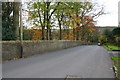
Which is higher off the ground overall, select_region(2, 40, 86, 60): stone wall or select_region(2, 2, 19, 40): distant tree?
select_region(2, 2, 19, 40): distant tree

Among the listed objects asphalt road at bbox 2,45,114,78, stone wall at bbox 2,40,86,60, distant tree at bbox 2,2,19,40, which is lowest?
asphalt road at bbox 2,45,114,78

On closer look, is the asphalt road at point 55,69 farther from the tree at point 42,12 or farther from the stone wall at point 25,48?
the tree at point 42,12

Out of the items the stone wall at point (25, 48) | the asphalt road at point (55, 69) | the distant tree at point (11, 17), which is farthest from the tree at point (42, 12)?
the asphalt road at point (55, 69)

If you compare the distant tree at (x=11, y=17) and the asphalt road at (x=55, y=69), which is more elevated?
the distant tree at (x=11, y=17)

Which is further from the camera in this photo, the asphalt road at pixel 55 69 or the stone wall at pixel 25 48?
the stone wall at pixel 25 48

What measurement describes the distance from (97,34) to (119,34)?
75.6 feet

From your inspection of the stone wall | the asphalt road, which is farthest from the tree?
the asphalt road

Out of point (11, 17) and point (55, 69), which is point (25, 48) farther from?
point (55, 69)

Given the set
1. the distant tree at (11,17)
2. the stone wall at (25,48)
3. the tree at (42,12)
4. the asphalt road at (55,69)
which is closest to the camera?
the asphalt road at (55,69)

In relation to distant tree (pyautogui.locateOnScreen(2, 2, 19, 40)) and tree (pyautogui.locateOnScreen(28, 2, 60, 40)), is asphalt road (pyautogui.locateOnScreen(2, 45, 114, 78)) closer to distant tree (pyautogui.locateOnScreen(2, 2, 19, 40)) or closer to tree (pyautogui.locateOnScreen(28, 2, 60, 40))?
distant tree (pyautogui.locateOnScreen(2, 2, 19, 40))

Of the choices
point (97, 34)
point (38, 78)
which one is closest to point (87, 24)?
point (97, 34)

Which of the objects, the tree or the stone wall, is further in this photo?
the tree

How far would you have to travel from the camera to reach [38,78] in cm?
495

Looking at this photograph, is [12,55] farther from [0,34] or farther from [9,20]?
[9,20]
